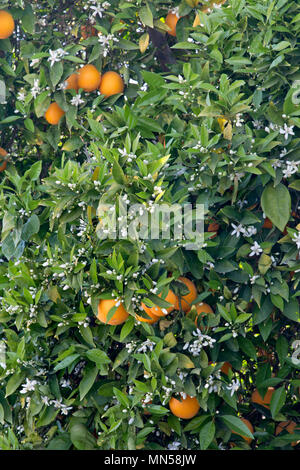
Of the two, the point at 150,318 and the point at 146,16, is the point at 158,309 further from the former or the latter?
the point at 146,16

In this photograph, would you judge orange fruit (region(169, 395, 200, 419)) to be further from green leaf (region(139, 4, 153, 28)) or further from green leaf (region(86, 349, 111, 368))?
green leaf (region(139, 4, 153, 28))

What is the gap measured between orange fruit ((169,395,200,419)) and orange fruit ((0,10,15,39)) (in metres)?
1.52

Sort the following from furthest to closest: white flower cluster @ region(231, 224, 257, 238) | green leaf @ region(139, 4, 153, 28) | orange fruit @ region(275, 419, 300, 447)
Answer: green leaf @ region(139, 4, 153, 28) → orange fruit @ region(275, 419, 300, 447) → white flower cluster @ region(231, 224, 257, 238)

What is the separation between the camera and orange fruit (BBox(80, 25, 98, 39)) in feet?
8.58

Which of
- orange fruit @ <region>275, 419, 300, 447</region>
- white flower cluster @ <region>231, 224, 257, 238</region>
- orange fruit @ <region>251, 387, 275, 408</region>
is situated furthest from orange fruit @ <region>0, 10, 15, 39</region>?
orange fruit @ <region>275, 419, 300, 447</region>

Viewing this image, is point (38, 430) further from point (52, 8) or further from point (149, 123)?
point (52, 8)

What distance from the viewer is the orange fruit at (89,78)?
2410 millimetres

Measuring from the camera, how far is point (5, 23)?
2.47 meters

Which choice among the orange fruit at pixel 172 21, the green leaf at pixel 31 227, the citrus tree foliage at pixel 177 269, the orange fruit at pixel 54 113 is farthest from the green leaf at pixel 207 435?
the orange fruit at pixel 172 21

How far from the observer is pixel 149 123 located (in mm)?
2139

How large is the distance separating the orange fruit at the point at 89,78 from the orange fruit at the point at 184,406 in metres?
1.20

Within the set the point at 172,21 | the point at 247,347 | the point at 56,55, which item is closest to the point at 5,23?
the point at 56,55

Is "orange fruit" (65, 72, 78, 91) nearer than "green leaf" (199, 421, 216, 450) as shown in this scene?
No

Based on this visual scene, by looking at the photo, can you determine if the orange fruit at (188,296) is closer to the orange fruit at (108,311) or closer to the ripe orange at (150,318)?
the ripe orange at (150,318)
